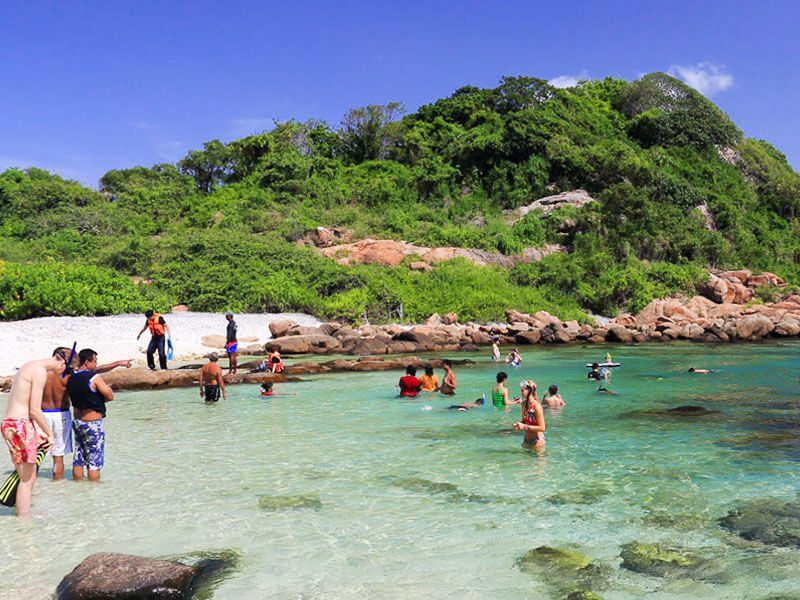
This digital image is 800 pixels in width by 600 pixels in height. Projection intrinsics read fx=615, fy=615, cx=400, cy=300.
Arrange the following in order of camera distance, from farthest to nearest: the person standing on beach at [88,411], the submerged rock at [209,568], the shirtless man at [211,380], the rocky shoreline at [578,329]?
the rocky shoreline at [578,329], the shirtless man at [211,380], the person standing on beach at [88,411], the submerged rock at [209,568]

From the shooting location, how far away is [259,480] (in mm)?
8617

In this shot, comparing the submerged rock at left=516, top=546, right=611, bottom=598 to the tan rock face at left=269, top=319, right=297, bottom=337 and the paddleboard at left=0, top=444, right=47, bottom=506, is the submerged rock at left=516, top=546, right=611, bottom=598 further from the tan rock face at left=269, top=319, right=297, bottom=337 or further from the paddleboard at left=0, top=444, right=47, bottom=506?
the tan rock face at left=269, top=319, right=297, bottom=337

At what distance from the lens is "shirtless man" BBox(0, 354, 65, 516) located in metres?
6.55

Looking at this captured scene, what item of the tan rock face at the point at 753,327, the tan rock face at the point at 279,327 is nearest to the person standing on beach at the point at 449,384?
the tan rock face at the point at 279,327

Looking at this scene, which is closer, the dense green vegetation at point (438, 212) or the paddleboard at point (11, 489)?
the paddleboard at point (11, 489)

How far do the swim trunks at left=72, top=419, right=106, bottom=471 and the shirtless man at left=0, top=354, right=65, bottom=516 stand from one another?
1063 millimetres

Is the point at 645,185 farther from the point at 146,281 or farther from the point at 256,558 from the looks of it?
the point at 256,558

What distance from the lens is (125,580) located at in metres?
5.04

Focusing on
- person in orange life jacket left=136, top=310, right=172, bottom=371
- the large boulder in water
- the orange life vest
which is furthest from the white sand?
the large boulder in water

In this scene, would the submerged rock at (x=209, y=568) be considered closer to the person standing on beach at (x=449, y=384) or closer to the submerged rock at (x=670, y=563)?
the submerged rock at (x=670, y=563)

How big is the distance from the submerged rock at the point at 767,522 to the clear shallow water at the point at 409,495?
0.62 ft

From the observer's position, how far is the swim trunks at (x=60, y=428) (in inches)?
317

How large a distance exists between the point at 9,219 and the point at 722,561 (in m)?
57.8

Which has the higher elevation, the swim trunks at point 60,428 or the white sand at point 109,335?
the white sand at point 109,335
